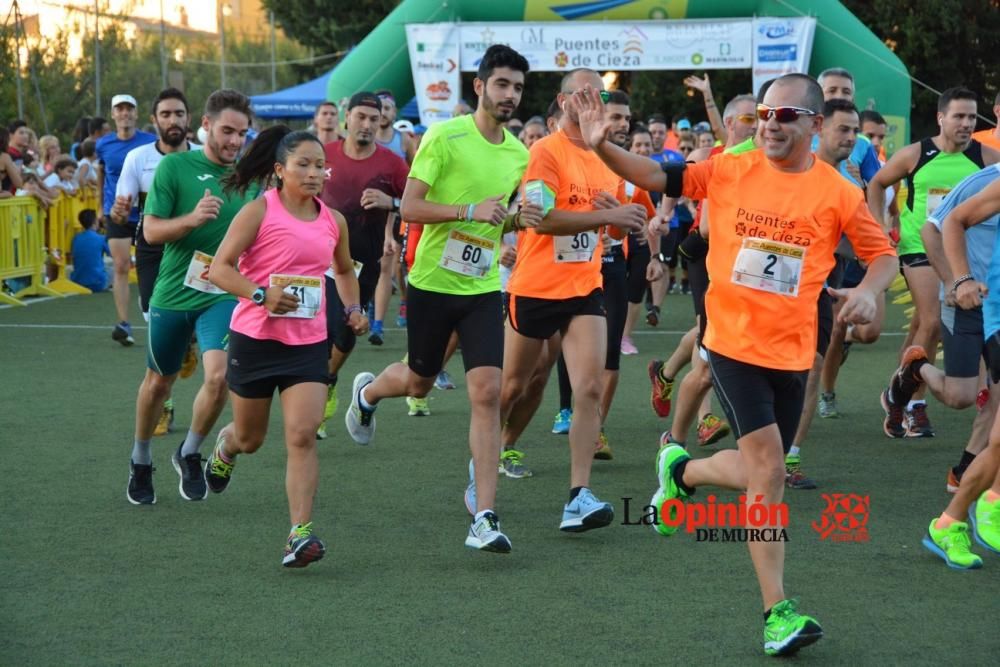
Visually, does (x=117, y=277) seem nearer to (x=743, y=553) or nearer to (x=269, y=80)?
(x=743, y=553)

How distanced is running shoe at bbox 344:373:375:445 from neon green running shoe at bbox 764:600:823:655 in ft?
11.8

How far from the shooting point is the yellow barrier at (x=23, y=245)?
53.5 ft

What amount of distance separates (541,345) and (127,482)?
2.23 m

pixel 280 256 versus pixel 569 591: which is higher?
pixel 280 256

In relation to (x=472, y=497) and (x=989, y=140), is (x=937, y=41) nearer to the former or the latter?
(x=989, y=140)

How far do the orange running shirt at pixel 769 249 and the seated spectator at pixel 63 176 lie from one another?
50.7ft

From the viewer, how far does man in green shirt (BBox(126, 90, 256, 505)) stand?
268 inches

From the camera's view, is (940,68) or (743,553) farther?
(940,68)

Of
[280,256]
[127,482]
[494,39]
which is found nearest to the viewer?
[280,256]

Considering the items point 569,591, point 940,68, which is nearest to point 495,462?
point 569,591

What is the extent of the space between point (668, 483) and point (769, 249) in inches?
47.4

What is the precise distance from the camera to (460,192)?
6336 millimetres

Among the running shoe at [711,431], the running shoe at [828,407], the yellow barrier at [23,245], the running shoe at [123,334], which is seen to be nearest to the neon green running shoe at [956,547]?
the running shoe at [711,431]

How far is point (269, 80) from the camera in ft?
239
